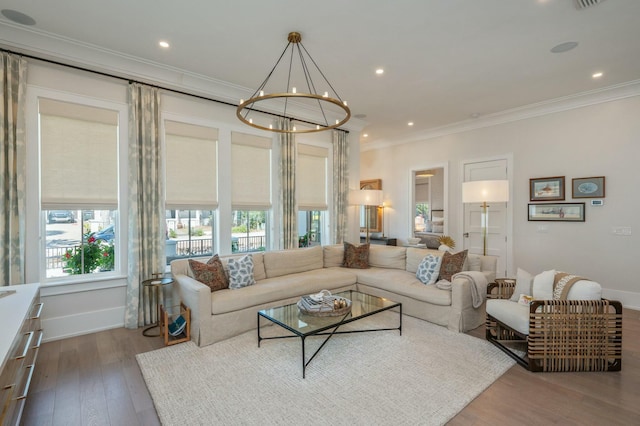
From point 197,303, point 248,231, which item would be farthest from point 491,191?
point 197,303

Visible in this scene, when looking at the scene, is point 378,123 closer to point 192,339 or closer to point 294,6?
point 294,6

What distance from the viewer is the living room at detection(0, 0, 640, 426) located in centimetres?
336

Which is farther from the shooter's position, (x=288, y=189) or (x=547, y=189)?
(x=288, y=189)

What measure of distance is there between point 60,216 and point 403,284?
4186mm

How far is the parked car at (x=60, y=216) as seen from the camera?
348 cm

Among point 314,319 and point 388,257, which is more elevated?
point 388,257

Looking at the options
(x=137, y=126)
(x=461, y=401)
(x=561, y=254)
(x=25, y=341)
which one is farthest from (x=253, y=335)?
(x=561, y=254)

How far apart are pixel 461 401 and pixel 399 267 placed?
267 cm

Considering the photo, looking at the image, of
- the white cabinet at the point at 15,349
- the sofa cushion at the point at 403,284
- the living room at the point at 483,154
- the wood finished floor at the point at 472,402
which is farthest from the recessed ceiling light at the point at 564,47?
the white cabinet at the point at 15,349

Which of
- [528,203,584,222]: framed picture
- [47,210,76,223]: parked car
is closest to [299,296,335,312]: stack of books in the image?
[47,210,76,223]: parked car

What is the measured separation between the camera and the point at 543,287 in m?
3.07

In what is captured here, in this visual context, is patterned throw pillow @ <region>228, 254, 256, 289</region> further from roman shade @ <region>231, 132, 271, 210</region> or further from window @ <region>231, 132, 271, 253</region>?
roman shade @ <region>231, 132, 271, 210</region>

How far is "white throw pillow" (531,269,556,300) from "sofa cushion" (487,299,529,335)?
0.67ft

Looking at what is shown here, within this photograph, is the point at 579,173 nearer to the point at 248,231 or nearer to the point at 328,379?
the point at 328,379
